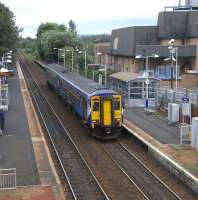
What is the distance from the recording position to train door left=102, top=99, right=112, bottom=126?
2628cm

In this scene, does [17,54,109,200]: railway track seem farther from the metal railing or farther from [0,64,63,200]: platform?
the metal railing

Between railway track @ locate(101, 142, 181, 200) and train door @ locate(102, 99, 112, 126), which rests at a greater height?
train door @ locate(102, 99, 112, 126)

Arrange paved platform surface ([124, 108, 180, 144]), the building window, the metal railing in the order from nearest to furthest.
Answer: paved platform surface ([124, 108, 180, 144])
the metal railing
the building window

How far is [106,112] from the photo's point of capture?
86.5ft

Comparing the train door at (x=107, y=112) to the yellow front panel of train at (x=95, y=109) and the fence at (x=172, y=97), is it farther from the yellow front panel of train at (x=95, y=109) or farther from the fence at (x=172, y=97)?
the fence at (x=172, y=97)

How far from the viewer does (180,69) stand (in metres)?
64.8

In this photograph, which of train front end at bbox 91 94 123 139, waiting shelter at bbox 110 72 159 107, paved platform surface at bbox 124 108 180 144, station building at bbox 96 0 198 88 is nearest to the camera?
paved platform surface at bbox 124 108 180 144

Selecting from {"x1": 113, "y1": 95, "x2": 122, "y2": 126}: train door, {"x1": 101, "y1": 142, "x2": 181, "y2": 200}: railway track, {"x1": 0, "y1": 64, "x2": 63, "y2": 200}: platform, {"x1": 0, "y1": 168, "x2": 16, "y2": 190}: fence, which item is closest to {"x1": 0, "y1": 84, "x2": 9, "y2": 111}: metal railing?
{"x1": 0, "y1": 64, "x2": 63, "y2": 200}: platform

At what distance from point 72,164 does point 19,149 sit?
270 cm

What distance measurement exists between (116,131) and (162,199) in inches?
400

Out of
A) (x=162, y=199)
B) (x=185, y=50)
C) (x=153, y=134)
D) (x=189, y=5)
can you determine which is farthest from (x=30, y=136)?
(x=189, y=5)

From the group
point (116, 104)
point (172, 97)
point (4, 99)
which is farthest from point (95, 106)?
point (4, 99)

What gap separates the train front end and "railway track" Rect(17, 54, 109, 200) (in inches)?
69.3

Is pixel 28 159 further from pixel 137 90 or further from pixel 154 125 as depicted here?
pixel 137 90
